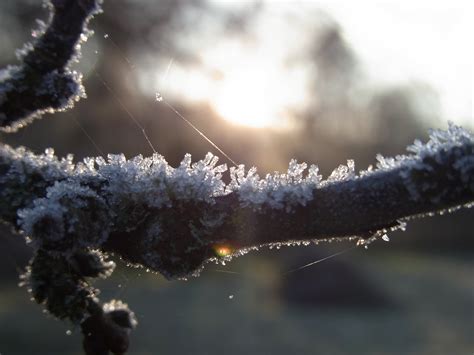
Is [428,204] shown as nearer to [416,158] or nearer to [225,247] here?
[416,158]

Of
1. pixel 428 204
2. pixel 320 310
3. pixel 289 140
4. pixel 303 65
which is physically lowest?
pixel 428 204

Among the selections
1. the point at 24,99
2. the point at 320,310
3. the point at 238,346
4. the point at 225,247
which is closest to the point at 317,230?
the point at 225,247

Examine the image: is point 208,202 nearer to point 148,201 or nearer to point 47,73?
point 148,201

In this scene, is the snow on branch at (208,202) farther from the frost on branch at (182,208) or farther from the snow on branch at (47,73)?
the snow on branch at (47,73)

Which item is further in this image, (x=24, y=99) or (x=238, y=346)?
(x=238, y=346)

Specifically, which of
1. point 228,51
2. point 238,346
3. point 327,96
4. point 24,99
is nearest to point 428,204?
point 24,99

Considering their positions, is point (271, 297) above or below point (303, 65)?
below

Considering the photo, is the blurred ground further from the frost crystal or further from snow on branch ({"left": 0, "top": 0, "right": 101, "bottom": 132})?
the frost crystal

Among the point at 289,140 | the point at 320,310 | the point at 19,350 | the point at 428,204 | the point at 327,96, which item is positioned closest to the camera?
the point at 428,204

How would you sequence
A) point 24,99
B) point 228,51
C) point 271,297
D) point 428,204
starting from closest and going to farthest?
1. point 428,204
2. point 24,99
3. point 228,51
4. point 271,297
